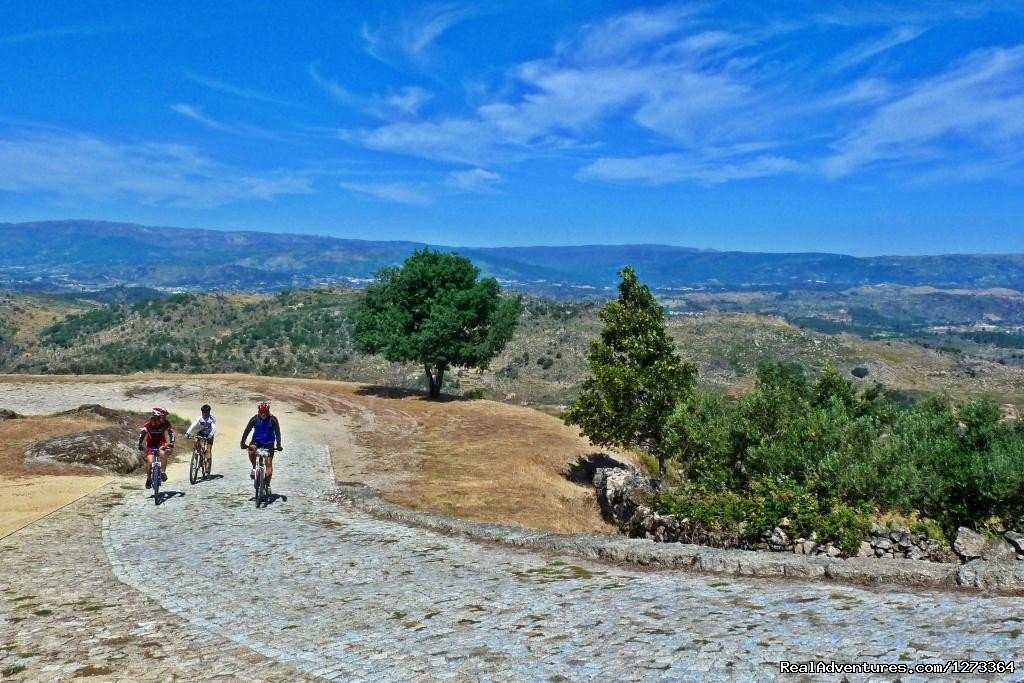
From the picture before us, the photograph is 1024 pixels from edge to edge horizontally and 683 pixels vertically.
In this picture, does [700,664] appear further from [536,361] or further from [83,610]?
[536,361]

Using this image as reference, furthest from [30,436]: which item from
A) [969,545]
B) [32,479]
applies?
[969,545]

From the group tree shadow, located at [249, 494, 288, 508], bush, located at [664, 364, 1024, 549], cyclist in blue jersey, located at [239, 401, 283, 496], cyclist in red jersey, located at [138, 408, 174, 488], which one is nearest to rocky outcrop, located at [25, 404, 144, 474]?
cyclist in red jersey, located at [138, 408, 174, 488]

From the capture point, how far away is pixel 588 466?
93.8ft

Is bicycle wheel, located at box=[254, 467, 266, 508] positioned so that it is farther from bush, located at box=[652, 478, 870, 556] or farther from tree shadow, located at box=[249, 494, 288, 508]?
bush, located at box=[652, 478, 870, 556]

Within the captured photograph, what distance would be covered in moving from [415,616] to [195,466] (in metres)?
12.6

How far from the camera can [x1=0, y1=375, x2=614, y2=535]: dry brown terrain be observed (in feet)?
65.4

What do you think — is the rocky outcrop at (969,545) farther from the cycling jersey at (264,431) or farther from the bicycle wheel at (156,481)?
the bicycle wheel at (156,481)

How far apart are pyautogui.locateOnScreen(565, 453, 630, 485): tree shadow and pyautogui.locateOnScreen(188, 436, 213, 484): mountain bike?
502 inches

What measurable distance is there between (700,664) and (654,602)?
230cm

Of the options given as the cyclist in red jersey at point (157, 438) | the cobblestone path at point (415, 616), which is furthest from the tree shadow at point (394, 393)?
the cobblestone path at point (415, 616)

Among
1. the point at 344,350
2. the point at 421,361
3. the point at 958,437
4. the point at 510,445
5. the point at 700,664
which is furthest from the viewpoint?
the point at 344,350

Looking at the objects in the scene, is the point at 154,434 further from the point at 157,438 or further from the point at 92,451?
the point at 92,451

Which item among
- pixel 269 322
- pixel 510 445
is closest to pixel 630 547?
pixel 510 445

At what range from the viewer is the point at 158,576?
11.0 metres
